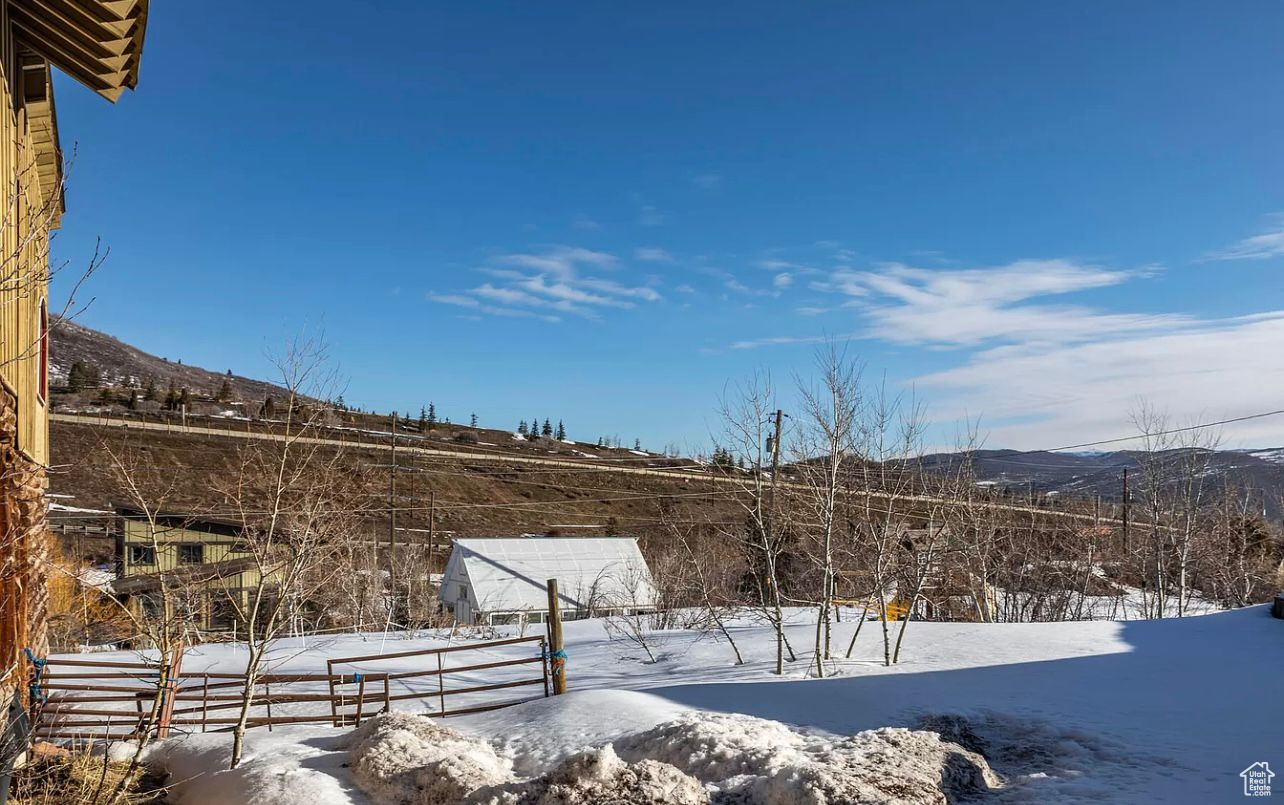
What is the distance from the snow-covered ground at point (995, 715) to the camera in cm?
809

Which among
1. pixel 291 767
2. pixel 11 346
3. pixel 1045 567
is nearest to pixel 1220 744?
pixel 291 767

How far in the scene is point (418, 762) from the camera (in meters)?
9.05

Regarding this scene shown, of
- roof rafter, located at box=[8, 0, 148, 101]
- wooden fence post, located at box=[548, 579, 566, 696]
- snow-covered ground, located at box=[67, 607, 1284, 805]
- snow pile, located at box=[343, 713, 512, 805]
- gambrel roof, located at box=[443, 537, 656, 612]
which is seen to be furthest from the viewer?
gambrel roof, located at box=[443, 537, 656, 612]

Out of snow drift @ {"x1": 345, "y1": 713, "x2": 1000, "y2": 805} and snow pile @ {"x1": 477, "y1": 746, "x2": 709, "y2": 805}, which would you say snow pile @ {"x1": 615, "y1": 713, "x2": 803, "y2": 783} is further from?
snow pile @ {"x1": 477, "y1": 746, "x2": 709, "y2": 805}

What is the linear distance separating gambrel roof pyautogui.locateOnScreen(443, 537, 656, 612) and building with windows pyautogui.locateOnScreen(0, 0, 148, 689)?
19.8m

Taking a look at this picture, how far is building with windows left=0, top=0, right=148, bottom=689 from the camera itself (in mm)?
8938

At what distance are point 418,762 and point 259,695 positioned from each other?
585 centimetres

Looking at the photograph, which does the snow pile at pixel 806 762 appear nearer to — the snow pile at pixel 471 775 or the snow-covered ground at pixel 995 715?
the snow-covered ground at pixel 995 715

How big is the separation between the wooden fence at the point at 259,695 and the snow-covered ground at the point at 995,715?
0.73 m

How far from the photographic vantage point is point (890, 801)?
6.41 metres

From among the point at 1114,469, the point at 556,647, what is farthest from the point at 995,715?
the point at 1114,469

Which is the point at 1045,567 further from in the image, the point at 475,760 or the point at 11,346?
the point at 11,346

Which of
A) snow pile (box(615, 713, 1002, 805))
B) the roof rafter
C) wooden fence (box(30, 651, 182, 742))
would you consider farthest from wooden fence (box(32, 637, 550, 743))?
the roof rafter

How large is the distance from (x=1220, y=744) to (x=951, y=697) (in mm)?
3170
